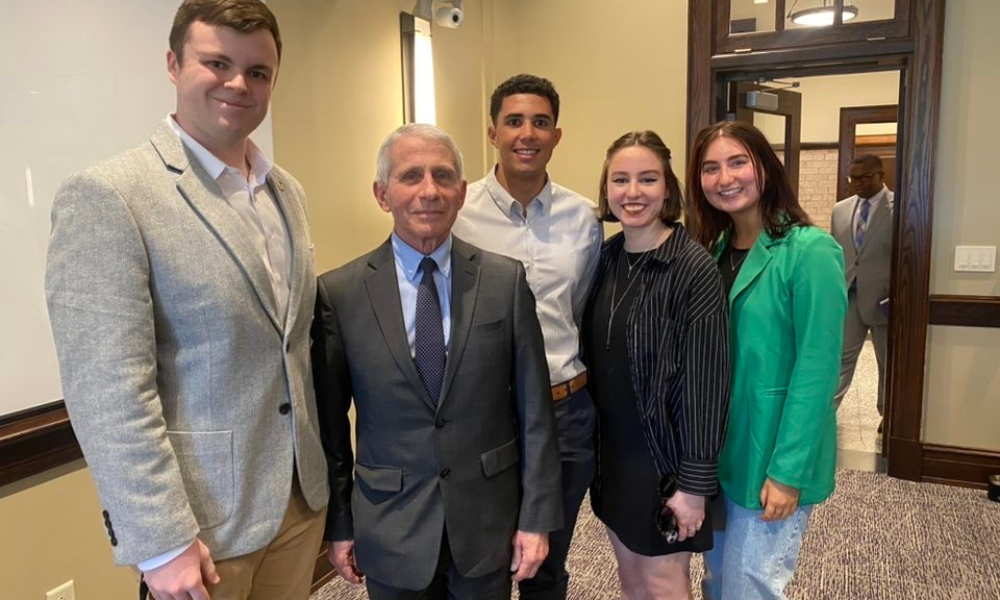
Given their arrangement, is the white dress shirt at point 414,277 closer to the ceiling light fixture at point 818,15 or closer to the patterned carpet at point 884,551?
the patterned carpet at point 884,551

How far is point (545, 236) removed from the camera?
1.81 meters

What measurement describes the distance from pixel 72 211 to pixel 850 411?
4.94m

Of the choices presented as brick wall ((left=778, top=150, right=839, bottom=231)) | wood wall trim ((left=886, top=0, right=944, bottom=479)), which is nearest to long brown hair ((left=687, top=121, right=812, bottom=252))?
wood wall trim ((left=886, top=0, right=944, bottom=479))

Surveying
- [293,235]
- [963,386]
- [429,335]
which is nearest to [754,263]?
[429,335]

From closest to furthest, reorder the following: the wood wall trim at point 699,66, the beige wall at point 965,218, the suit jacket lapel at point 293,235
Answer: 1. the suit jacket lapel at point 293,235
2. the beige wall at point 965,218
3. the wood wall trim at point 699,66

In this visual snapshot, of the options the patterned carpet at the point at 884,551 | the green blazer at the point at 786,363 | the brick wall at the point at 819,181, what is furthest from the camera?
the brick wall at the point at 819,181

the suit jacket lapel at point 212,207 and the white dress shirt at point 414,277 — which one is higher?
the suit jacket lapel at point 212,207

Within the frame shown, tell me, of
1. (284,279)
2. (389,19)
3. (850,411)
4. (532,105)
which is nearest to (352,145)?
(389,19)

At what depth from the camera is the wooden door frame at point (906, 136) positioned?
10.7ft

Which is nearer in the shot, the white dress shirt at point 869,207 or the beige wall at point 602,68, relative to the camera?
the beige wall at point 602,68

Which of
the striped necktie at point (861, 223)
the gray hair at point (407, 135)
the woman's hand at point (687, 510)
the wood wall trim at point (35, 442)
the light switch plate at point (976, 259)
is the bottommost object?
the woman's hand at point (687, 510)

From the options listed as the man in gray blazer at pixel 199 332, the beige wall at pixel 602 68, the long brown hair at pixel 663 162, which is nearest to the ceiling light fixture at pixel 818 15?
the beige wall at pixel 602 68

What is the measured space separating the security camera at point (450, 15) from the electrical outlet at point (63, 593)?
247cm

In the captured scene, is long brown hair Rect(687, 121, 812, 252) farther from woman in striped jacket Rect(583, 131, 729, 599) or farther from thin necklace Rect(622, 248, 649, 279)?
thin necklace Rect(622, 248, 649, 279)
